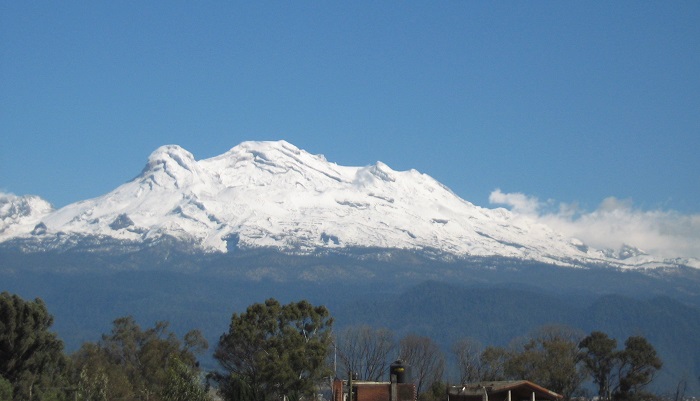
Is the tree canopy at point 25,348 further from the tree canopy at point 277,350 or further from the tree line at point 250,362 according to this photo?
the tree canopy at point 277,350

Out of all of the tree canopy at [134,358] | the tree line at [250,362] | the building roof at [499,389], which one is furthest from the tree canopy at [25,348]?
the building roof at [499,389]

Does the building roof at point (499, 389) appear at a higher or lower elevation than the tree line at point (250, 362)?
lower

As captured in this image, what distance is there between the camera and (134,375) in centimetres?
9919

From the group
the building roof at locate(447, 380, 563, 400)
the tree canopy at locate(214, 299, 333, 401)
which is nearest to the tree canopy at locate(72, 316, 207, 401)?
the tree canopy at locate(214, 299, 333, 401)

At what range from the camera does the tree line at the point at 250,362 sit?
225 feet

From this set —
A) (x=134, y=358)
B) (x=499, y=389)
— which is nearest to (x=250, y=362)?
(x=134, y=358)

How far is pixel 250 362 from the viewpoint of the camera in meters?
82.6

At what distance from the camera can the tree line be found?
225 ft

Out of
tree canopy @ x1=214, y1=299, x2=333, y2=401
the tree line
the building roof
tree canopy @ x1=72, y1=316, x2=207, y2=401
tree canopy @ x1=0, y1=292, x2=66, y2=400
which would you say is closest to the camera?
the building roof

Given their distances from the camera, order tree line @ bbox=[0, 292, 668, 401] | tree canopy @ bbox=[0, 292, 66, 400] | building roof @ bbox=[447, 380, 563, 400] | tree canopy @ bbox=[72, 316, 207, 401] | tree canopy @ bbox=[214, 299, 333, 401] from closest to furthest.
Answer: building roof @ bbox=[447, 380, 563, 400] → tree canopy @ bbox=[0, 292, 66, 400] → tree line @ bbox=[0, 292, 668, 401] → tree canopy @ bbox=[214, 299, 333, 401] → tree canopy @ bbox=[72, 316, 207, 401]

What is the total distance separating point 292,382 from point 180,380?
18248mm

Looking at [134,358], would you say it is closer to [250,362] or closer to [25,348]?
[250,362]

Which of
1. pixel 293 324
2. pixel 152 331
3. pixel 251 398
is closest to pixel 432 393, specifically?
pixel 293 324

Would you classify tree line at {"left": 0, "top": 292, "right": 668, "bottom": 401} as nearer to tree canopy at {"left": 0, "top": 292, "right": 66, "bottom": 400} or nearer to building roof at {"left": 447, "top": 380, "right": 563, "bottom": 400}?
tree canopy at {"left": 0, "top": 292, "right": 66, "bottom": 400}
